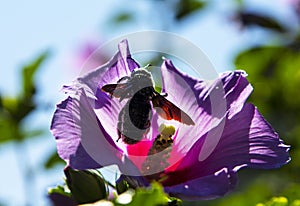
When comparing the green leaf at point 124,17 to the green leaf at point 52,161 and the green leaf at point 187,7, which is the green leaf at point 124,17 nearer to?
the green leaf at point 187,7

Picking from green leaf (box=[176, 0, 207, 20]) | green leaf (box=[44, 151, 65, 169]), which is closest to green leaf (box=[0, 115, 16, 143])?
green leaf (box=[44, 151, 65, 169])

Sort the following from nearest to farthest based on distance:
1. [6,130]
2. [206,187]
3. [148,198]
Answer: [148,198] < [206,187] < [6,130]

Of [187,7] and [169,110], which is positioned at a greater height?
[187,7]

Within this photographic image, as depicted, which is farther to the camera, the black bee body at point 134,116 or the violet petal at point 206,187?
the black bee body at point 134,116

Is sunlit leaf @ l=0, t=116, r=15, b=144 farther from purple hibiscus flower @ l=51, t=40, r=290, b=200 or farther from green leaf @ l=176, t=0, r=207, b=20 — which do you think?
purple hibiscus flower @ l=51, t=40, r=290, b=200

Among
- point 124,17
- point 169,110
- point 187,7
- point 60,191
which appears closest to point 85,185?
point 60,191

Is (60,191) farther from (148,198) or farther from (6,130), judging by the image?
(6,130)

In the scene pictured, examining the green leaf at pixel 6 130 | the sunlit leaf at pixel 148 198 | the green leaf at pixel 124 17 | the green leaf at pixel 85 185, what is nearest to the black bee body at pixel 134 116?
the green leaf at pixel 85 185
